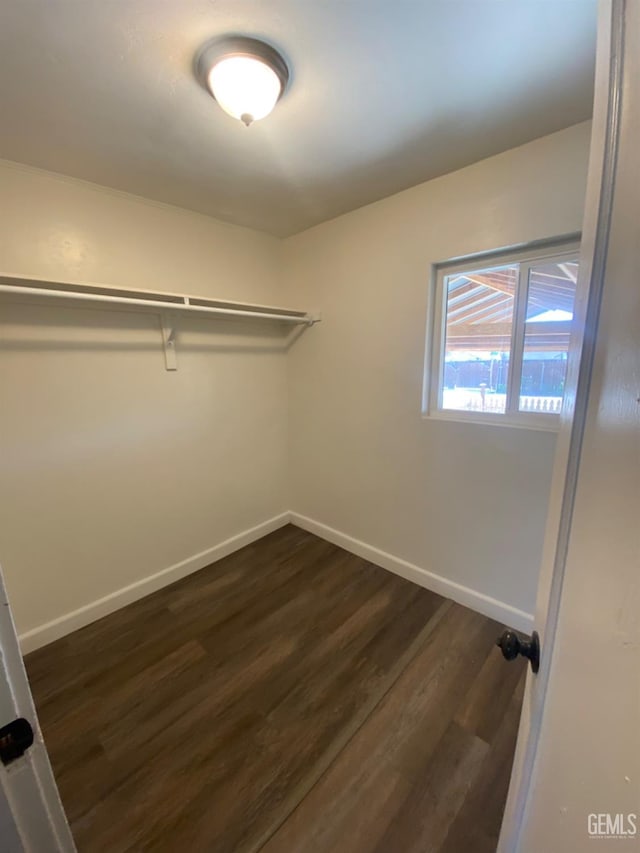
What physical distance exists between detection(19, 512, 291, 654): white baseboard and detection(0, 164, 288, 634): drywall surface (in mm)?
39

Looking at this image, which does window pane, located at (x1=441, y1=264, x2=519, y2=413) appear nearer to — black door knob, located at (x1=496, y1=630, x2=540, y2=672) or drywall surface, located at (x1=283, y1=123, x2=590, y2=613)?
drywall surface, located at (x1=283, y1=123, x2=590, y2=613)

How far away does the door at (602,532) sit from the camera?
0.40 m

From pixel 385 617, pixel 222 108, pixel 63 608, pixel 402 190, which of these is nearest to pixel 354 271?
pixel 402 190

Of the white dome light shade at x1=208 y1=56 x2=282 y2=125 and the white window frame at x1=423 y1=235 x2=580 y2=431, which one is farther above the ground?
the white dome light shade at x1=208 y1=56 x2=282 y2=125

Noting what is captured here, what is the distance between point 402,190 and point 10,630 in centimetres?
242

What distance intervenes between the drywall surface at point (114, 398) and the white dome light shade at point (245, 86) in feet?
3.55

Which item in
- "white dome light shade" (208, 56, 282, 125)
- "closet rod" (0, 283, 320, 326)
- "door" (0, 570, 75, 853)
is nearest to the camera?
"door" (0, 570, 75, 853)

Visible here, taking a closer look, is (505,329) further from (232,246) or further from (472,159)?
(232,246)

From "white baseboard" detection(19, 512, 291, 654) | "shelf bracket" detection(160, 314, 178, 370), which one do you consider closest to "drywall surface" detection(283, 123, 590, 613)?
"white baseboard" detection(19, 512, 291, 654)

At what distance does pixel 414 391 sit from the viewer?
2096mm

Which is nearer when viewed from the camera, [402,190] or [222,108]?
[222,108]

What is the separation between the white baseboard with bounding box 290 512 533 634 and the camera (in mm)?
1880

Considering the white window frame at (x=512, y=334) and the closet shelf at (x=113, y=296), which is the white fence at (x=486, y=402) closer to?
the white window frame at (x=512, y=334)

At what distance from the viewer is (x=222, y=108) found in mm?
1253
